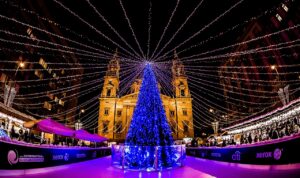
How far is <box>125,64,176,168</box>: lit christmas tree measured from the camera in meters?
9.68

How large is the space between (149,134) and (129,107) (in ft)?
142

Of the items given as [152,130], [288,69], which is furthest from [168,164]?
[288,69]

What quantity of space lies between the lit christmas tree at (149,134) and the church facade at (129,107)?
133 feet

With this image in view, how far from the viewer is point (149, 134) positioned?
420 inches

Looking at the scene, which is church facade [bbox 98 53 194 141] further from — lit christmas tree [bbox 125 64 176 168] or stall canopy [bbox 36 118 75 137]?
lit christmas tree [bbox 125 64 176 168]

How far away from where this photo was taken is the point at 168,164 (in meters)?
10.0

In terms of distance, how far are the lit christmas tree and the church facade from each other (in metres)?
40.5

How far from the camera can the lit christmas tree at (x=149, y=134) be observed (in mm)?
9680

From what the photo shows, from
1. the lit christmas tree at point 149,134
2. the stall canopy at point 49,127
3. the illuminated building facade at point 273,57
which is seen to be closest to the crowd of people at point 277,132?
the illuminated building facade at point 273,57

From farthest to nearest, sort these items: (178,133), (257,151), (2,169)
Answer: (178,133), (257,151), (2,169)

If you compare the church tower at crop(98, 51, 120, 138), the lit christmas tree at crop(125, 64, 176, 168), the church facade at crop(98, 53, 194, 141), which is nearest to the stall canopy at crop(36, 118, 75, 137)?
the lit christmas tree at crop(125, 64, 176, 168)

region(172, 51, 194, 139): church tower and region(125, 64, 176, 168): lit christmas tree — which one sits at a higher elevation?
region(172, 51, 194, 139): church tower

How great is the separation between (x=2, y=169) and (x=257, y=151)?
9681 millimetres

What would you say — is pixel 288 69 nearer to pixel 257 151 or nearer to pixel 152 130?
pixel 257 151
